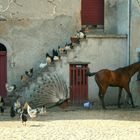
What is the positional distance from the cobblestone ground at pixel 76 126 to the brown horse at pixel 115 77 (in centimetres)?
131

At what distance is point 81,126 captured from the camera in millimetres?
15023

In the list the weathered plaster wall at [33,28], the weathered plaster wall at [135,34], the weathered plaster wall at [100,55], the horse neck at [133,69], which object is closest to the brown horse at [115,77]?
the horse neck at [133,69]

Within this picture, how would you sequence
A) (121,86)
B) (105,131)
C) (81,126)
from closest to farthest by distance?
(105,131) → (81,126) → (121,86)

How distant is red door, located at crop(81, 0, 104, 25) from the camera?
23.2 metres

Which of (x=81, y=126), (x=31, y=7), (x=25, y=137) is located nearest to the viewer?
(x=25, y=137)

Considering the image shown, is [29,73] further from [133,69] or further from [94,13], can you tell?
[133,69]

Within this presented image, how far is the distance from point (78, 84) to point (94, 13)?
3.68 metres

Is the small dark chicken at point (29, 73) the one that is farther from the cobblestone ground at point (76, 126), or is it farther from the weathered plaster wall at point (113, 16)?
the weathered plaster wall at point (113, 16)

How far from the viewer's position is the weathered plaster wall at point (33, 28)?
73.0ft

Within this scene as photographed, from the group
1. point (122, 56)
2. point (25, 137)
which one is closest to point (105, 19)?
point (122, 56)

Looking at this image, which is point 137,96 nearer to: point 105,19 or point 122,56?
point 122,56

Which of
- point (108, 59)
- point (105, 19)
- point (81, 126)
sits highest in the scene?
point (105, 19)

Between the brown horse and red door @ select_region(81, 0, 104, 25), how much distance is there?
370 cm

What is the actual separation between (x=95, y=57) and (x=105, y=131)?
7758 millimetres
